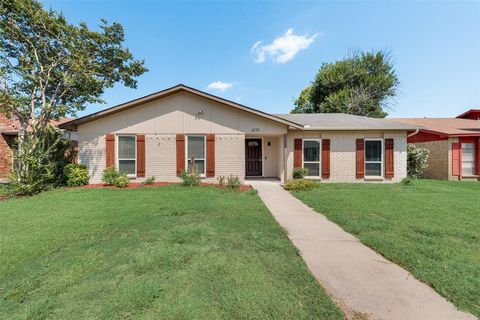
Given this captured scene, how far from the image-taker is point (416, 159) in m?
13.7

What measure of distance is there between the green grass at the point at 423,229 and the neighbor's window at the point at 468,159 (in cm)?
762

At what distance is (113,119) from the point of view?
432 inches

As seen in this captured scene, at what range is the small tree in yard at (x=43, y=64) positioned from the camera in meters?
A: 9.23

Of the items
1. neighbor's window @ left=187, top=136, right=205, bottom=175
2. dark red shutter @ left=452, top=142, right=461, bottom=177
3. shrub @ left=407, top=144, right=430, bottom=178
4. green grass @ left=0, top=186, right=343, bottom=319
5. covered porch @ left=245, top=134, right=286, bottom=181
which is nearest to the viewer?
green grass @ left=0, top=186, right=343, bottom=319

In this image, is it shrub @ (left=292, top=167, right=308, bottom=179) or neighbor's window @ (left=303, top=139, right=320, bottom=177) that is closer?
shrub @ (left=292, top=167, right=308, bottom=179)

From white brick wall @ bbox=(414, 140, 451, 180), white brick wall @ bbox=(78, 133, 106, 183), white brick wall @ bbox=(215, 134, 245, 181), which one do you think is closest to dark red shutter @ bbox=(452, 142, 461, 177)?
white brick wall @ bbox=(414, 140, 451, 180)

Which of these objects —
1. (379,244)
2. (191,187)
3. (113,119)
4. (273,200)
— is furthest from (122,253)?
(113,119)

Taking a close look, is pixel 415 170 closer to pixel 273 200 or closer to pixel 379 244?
pixel 273 200

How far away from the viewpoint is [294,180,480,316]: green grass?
2871 millimetres

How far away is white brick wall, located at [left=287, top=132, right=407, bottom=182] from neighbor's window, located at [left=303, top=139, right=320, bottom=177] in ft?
1.15

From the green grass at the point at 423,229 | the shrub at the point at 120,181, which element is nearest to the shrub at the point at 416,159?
the green grass at the point at 423,229

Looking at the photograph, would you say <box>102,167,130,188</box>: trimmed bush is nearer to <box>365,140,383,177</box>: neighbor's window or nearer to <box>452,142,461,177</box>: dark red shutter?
<box>365,140,383,177</box>: neighbor's window

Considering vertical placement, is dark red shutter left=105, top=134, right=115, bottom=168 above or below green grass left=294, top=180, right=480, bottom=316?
above

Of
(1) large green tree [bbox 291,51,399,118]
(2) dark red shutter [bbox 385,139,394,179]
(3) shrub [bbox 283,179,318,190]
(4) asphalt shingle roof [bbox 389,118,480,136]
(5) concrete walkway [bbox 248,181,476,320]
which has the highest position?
(1) large green tree [bbox 291,51,399,118]
